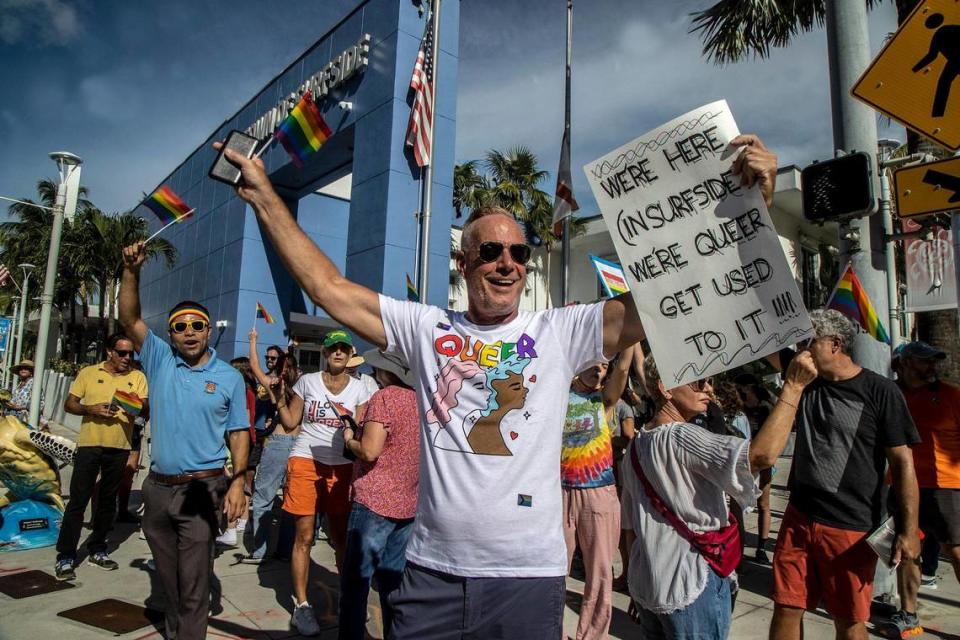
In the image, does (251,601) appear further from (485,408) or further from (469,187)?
(469,187)

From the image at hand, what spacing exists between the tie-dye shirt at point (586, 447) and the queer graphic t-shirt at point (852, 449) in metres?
1.20

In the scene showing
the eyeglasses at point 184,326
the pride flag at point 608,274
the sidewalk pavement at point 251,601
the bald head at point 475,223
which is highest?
the pride flag at point 608,274

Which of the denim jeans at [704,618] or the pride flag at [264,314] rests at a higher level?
the pride flag at [264,314]

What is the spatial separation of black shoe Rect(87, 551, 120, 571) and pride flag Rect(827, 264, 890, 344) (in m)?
6.49

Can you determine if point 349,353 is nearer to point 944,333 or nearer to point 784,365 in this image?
point 784,365

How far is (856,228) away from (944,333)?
620 cm

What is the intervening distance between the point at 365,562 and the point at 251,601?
1955 millimetres

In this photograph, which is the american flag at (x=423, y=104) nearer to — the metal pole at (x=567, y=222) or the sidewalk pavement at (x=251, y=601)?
the metal pole at (x=567, y=222)

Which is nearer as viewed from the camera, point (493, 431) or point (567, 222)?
point (493, 431)

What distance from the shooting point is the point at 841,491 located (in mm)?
3275

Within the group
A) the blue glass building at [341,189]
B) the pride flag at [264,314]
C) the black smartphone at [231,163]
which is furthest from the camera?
the pride flag at [264,314]

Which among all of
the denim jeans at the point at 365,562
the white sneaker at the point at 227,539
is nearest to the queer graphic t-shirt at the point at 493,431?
the denim jeans at the point at 365,562

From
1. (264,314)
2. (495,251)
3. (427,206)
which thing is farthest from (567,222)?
(495,251)

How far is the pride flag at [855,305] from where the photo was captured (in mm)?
4871
